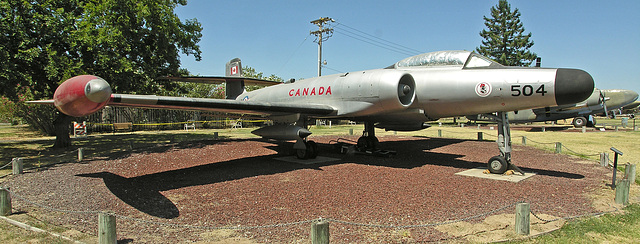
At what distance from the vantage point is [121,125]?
1123 inches

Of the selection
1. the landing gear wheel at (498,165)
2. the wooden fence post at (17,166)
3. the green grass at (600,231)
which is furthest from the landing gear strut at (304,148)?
the wooden fence post at (17,166)

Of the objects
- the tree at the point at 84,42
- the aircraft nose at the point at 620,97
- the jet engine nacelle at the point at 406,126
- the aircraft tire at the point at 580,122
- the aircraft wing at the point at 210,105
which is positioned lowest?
the aircraft tire at the point at 580,122

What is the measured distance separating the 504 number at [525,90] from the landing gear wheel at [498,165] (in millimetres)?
1766

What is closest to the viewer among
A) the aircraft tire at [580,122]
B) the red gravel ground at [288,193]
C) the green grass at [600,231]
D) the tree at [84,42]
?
the green grass at [600,231]

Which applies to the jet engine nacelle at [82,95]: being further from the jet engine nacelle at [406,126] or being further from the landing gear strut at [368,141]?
the landing gear strut at [368,141]

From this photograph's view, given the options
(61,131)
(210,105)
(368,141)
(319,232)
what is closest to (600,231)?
(319,232)

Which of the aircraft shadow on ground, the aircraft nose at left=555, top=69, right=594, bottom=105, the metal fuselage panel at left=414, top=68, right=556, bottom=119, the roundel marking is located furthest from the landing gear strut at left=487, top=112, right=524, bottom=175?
the aircraft nose at left=555, top=69, right=594, bottom=105

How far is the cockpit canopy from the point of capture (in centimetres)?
866

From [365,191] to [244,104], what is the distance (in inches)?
160

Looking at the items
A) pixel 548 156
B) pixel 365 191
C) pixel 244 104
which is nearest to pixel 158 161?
pixel 244 104

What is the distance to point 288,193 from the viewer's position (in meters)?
7.04

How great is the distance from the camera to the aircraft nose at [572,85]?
7.04 m

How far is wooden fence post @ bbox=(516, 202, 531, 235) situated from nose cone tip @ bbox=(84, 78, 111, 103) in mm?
5928

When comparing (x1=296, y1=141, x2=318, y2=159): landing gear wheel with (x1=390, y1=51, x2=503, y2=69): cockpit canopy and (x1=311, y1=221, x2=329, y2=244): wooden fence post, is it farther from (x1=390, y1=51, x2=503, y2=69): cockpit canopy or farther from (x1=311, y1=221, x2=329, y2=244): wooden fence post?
(x1=311, y1=221, x2=329, y2=244): wooden fence post
